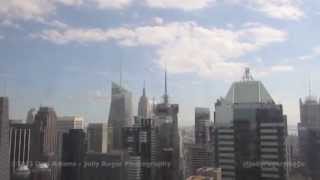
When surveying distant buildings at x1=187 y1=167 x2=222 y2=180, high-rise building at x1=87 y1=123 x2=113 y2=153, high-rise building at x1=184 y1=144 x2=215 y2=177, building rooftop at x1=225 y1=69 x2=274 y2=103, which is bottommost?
distant buildings at x1=187 y1=167 x2=222 y2=180

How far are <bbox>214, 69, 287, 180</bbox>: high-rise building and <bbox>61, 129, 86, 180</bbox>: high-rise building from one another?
292 centimetres

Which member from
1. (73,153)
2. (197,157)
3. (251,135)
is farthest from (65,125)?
(251,135)

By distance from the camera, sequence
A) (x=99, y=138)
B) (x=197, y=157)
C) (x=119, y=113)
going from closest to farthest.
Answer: (x=197, y=157) → (x=99, y=138) → (x=119, y=113)

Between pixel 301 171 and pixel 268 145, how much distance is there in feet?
2.42

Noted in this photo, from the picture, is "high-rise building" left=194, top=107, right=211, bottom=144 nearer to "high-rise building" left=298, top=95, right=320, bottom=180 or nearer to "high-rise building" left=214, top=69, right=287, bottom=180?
"high-rise building" left=214, top=69, right=287, bottom=180

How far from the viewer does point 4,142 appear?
8.43 m

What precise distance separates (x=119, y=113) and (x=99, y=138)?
4.18 ft

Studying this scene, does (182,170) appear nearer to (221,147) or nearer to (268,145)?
(221,147)

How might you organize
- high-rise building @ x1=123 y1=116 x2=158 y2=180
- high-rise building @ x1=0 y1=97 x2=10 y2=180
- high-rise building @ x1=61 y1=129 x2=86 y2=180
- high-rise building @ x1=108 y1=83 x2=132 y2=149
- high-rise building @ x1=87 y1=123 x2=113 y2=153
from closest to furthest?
high-rise building @ x1=0 y1=97 x2=10 y2=180 < high-rise building @ x1=61 y1=129 x2=86 y2=180 < high-rise building @ x1=87 y1=123 x2=113 y2=153 < high-rise building @ x1=123 y1=116 x2=158 y2=180 < high-rise building @ x1=108 y1=83 x2=132 y2=149

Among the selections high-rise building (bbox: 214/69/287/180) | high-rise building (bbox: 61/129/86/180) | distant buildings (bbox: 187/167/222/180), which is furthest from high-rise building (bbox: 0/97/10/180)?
high-rise building (bbox: 214/69/287/180)

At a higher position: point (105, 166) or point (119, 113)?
point (119, 113)

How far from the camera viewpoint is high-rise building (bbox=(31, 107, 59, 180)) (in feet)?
27.8

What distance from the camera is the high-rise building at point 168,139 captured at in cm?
930

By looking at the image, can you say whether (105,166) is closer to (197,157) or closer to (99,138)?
(99,138)
